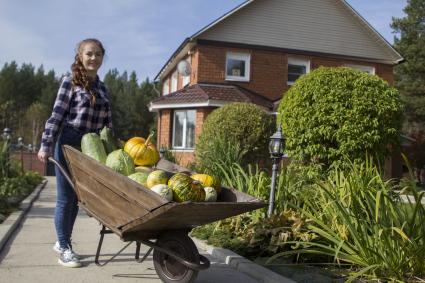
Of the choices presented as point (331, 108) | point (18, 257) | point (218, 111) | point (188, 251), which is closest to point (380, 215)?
point (188, 251)

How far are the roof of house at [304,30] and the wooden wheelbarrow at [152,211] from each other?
16124 mm

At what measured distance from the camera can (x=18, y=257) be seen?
16.1 ft

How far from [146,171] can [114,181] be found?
1.69ft

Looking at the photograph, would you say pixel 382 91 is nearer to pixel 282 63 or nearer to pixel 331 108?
pixel 331 108

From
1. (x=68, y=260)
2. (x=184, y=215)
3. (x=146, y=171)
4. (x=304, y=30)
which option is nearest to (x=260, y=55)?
(x=304, y=30)

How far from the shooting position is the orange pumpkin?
13.6ft

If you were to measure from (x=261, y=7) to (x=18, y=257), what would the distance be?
58.1 feet

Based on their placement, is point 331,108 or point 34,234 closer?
point 34,234

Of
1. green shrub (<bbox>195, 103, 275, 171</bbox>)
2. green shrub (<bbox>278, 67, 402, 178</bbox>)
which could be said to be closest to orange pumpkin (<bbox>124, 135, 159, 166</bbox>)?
green shrub (<bbox>278, 67, 402, 178</bbox>)

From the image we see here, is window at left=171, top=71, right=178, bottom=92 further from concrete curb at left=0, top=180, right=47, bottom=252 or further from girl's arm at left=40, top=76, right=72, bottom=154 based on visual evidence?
girl's arm at left=40, top=76, right=72, bottom=154

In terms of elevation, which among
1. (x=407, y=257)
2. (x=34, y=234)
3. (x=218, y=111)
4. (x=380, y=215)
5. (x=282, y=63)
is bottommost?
(x=34, y=234)

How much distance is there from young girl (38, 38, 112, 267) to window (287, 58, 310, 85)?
16.8 meters

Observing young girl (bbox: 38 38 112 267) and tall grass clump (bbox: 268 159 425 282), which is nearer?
tall grass clump (bbox: 268 159 425 282)

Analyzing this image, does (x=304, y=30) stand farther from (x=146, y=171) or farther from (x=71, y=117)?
(x=146, y=171)
